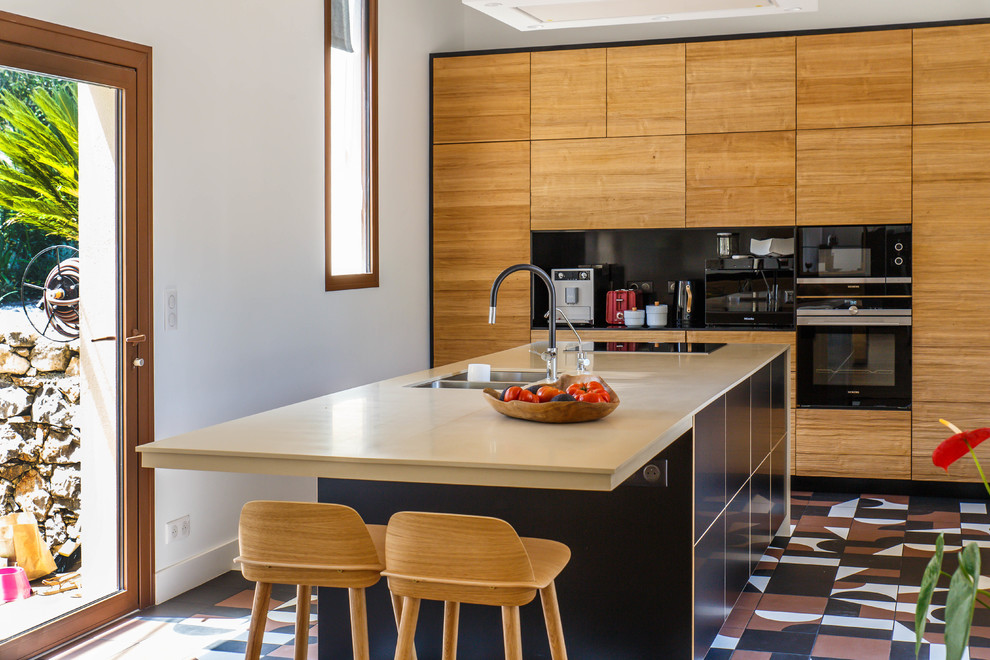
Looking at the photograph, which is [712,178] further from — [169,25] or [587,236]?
[169,25]

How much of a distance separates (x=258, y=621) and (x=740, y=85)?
4.54m

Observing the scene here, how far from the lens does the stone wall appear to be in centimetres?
323

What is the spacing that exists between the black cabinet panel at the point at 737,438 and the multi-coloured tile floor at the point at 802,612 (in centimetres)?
49

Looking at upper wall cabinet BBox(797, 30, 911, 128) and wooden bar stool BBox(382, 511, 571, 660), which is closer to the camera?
wooden bar stool BBox(382, 511, 571, 660)

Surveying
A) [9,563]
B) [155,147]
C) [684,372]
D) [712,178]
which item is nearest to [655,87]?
[712,178]

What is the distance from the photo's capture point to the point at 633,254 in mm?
6676

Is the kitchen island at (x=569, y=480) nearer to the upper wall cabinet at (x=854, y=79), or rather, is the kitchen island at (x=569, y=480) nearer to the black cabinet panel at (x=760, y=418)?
the black cabinet panel at (x=760, y=418)

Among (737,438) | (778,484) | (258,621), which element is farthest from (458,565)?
(778,484)

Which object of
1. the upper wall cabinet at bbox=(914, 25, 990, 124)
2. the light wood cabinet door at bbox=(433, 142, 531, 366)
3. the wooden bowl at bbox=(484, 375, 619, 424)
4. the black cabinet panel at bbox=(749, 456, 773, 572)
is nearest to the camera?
the wooden bowl at bbox=(484, 375, 619, 424)

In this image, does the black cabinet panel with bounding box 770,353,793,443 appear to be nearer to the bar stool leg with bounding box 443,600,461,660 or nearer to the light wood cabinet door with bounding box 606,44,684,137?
the light wood cabinet door with bounding box 606,44,684,137

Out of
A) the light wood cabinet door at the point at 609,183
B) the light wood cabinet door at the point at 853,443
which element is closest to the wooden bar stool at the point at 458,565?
the light wood cabinet door at the point at 853,443

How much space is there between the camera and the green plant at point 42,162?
322 centimetres

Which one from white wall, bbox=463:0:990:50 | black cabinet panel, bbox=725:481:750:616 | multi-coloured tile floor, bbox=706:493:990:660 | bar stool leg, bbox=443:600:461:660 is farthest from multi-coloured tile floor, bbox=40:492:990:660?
white wall, bbox=463:0:990:50

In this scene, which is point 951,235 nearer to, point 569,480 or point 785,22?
point 785,22
